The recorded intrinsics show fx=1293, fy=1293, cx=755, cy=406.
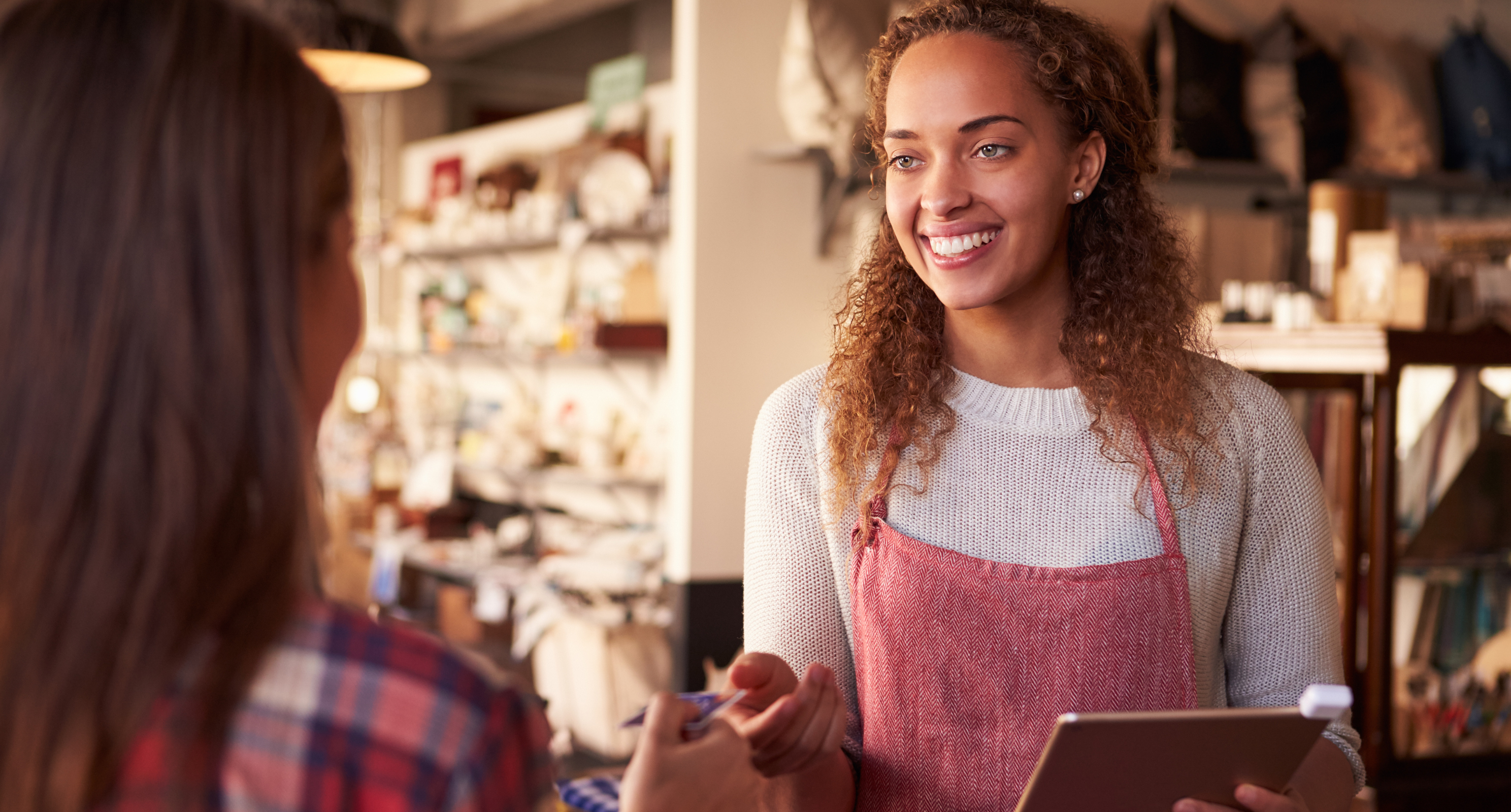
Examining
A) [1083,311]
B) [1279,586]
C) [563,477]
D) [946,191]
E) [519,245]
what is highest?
[519,245]

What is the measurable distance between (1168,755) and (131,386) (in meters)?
0.90

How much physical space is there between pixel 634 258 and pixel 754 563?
3.66 meters

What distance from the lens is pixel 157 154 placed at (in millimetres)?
700

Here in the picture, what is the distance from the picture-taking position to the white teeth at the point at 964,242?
1.48m

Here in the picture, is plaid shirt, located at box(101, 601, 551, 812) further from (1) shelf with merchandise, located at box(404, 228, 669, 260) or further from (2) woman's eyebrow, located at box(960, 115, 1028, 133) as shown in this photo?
(1) shelf with merchandise, located at box(404, 228, 669, 260)

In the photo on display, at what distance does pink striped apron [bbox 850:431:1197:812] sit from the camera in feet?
4.60

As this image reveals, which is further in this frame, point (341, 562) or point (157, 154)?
point (341, 562)

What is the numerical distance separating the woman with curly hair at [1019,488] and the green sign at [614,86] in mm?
3323

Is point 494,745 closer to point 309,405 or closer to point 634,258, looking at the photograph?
point 309,405

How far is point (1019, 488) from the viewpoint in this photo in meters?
1.49

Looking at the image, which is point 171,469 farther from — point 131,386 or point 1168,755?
point 1168,755

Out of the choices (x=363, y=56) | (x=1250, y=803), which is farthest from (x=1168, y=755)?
(x=363, y=56)

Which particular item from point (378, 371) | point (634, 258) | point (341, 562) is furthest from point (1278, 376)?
point (378, 371)

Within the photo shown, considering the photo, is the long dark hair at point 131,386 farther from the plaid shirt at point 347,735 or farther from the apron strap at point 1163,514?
the apron strap at point 1163,514
